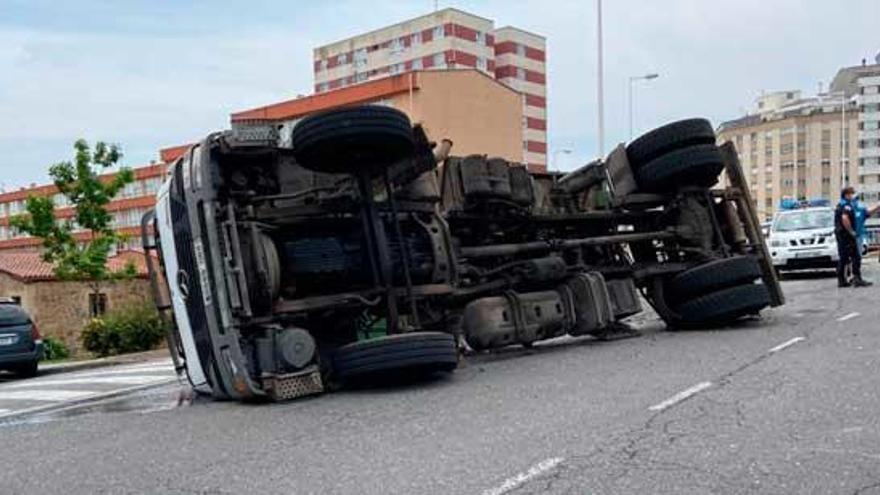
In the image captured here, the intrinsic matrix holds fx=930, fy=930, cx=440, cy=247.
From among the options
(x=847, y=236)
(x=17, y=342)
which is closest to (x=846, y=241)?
(x=847, y=236)

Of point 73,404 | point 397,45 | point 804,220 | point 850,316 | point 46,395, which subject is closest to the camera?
point 73,404

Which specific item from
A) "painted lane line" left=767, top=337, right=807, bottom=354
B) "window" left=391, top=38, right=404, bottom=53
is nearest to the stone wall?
"painted lane line" left=767, top=337, right=807, bottom=354

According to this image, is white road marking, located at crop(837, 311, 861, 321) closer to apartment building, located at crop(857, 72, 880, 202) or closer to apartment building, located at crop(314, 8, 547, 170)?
apartment building, located at crop(314, 8, 547, 170)

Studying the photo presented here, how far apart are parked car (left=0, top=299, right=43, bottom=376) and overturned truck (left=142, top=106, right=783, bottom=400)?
21.7 feet

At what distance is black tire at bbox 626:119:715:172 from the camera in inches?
442

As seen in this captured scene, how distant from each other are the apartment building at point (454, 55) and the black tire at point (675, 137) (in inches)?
3043

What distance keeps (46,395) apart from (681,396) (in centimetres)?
742

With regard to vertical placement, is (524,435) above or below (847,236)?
above

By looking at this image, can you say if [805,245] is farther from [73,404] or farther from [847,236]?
[73,404]

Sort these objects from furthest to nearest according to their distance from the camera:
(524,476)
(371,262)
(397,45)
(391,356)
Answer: (397,45) → (371,262) → (391,356) → (524,476)

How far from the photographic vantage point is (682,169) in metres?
11.1

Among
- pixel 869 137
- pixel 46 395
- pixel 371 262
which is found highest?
pixel 371 262

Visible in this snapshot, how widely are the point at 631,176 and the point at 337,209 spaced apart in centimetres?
473

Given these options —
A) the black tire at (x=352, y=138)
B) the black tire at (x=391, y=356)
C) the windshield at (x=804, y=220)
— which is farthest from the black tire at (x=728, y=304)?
the windshield at (x=804, y=220)
